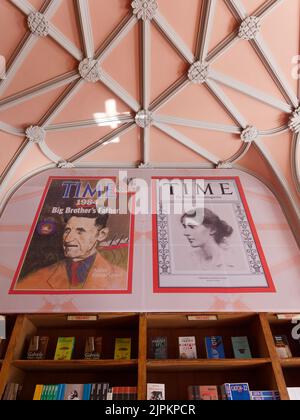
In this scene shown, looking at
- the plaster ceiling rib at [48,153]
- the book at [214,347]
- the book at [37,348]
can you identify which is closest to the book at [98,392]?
the book at [37,348]

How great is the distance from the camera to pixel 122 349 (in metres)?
4.12

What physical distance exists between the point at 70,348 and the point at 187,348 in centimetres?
152

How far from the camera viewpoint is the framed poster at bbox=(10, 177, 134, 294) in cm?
461

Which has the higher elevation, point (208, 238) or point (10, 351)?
point (208, 238)

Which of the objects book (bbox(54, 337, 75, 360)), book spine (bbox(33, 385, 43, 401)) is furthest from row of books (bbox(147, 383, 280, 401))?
book spine (bbox(33, 385, 43, 401))

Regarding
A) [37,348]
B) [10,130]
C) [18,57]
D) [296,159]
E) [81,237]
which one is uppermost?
[18,57]

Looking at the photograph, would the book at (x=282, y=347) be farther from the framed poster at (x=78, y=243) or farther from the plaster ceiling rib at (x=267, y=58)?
the plaster ceiling rib at (x=267, y=58)

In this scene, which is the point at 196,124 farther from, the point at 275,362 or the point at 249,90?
the point at 275,362

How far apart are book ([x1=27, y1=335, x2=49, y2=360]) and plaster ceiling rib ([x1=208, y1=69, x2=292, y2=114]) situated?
15.4 ft

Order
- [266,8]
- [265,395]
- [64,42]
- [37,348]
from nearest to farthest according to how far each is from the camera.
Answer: [265,395]
[37,348]
[266,8]
[64,42]

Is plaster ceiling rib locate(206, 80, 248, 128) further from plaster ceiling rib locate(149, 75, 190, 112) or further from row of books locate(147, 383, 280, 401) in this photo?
row of books locate(147, 383, 280, 401)

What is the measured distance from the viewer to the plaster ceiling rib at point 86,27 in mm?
4543

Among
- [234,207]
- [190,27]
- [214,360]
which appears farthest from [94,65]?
[214,360]

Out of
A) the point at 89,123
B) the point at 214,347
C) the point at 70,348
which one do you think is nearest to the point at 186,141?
the point at 89,123
